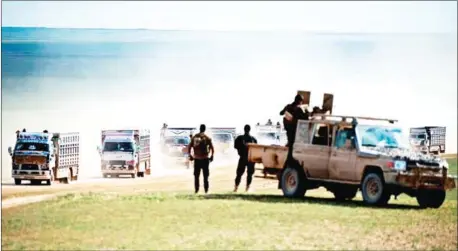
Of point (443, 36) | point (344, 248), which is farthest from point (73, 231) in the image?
point (443, 36)

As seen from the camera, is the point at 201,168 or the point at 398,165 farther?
the point at 201,168

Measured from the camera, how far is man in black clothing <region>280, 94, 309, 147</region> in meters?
7.33

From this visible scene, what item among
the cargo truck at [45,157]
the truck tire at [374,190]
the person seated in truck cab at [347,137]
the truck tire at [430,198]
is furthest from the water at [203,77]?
the truck tire at [374,190]

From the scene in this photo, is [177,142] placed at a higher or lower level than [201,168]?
higher

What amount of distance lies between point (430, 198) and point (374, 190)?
44 centimetres

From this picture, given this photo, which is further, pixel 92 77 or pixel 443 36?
pixel 443 36

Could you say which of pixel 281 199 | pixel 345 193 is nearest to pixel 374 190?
pixel 345 193

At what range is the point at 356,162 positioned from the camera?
7.26 meters

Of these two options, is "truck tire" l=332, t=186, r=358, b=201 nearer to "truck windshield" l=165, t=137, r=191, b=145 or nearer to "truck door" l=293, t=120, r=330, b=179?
"truck door" l=293, t=120, r=330, b=179

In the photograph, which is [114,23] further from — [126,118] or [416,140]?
[416,140]

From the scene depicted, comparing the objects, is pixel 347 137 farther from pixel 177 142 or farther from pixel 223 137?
pixel 177 142

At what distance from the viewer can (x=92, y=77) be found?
286 inches

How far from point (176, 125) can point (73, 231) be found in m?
1.10

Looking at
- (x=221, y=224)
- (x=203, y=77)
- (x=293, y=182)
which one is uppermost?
(x=203, y=77)
